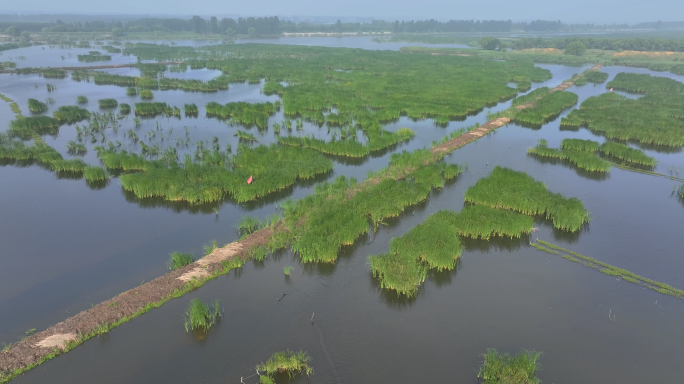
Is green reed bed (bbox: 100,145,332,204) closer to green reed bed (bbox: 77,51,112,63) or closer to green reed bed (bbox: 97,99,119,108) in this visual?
green reed bed (bbox: 97,99,119,108)

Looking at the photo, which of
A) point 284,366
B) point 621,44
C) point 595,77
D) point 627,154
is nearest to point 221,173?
point 284,366

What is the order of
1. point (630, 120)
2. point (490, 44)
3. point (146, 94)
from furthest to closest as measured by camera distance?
point (490, 44) < point (146, 94) < point (630, 120)

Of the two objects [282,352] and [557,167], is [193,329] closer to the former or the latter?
[282,352]

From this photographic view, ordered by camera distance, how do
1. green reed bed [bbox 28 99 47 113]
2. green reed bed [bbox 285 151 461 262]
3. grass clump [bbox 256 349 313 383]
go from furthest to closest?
green reed bed [bbox 28 99 47 113]
green reed bed [bbox 285 151 461 262]
grass clump [bbox 256 349 313 383]

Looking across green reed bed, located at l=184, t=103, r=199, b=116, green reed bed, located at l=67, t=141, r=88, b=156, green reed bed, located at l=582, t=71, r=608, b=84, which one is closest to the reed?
green reed bed, located at l=67, t=141, r=88, b=156

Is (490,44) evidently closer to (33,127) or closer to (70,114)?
(70,114)
